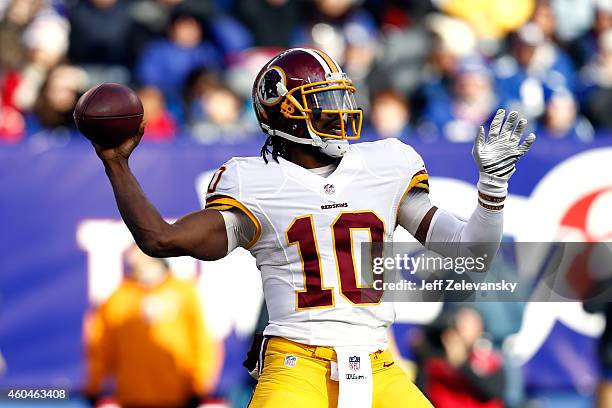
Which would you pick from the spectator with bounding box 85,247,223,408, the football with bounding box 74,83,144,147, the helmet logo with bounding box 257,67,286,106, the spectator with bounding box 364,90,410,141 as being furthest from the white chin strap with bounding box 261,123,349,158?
the spectator with bounding box 364,90,410,141

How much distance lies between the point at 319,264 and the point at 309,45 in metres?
5.94

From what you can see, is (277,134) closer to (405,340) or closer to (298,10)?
(405,340)

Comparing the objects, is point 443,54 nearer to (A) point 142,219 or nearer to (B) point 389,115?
(B) point 389,115

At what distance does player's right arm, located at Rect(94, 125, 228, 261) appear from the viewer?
383 centimetres

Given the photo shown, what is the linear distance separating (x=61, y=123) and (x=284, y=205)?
466cm

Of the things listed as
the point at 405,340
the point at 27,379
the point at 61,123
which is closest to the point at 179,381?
the point at 27,379

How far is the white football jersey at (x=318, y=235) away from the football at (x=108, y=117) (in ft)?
1.51

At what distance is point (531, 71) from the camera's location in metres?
9.52

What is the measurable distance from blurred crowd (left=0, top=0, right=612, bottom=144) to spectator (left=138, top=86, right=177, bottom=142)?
0.01m

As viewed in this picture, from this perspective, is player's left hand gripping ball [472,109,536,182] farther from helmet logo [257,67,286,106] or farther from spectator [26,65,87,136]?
spectator [26,65,87,136]

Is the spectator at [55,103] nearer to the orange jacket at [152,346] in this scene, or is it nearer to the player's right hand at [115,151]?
the orange jacket at [152,346]

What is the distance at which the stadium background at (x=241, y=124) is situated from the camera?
7445mm

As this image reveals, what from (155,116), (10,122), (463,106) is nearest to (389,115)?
(463,106)

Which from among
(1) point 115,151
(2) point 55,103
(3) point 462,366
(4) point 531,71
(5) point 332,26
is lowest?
(3) point 462,366
